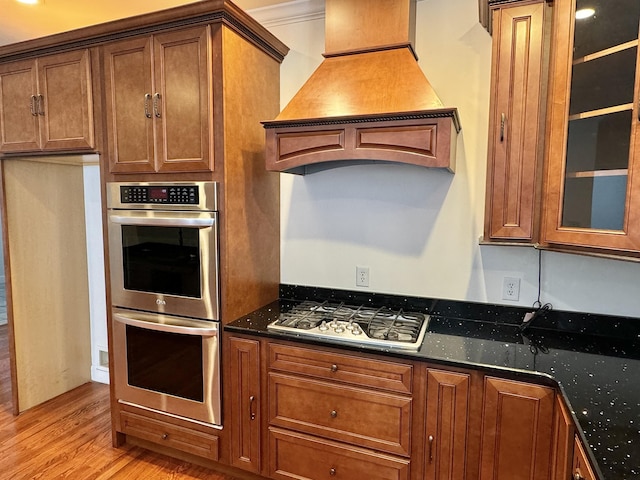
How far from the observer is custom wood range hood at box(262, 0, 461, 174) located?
5.75 feet

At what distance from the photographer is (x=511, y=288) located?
2096 millimetres

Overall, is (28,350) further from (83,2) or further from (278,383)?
(83,2)

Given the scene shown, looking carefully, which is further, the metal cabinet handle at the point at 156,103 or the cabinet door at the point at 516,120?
the metal cabinet handle at the point at 156,103

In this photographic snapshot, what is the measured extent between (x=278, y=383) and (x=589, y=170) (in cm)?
163

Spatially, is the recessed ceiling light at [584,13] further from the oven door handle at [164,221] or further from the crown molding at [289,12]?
the oven door handle at [164,221]

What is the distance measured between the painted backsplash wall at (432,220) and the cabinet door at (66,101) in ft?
3.59

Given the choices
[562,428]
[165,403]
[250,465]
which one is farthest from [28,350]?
[562,428]

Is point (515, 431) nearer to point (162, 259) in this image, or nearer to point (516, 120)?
point (516, 120)

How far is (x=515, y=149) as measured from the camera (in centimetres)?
175

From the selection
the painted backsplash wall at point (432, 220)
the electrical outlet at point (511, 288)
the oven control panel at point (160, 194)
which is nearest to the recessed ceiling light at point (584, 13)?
the painted backsplash wall at point (432, 220)

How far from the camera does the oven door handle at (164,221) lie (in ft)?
6.63

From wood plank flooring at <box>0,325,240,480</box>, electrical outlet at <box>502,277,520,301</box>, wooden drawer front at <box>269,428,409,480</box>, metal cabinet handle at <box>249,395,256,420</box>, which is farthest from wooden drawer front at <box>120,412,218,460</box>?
electrical outlet at <box>502,277,520,301</box>

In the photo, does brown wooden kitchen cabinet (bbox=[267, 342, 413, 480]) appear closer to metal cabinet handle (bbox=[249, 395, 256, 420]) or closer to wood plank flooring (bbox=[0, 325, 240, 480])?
metal cabinet handle (bbox=[249, 395, 256, 420])

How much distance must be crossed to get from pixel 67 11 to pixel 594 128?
2.96 meters
